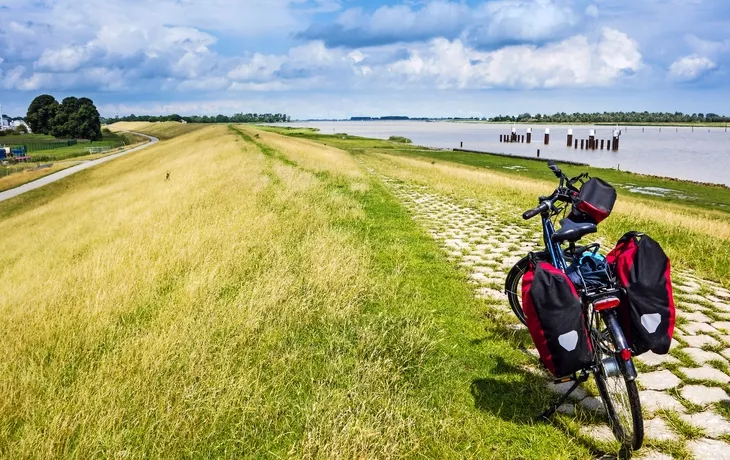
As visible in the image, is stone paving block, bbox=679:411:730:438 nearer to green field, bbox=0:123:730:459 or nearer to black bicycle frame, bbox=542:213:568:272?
green field, bbox=0:123:730:459

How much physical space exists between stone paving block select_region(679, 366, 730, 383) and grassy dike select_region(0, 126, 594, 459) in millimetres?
1511

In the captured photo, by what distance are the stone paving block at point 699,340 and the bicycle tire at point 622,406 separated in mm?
2207

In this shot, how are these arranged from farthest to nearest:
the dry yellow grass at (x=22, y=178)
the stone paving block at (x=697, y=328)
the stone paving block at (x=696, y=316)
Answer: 1. the dry yellow grass at (x=22, y=178)
2. the stone paving block at (x=696, y=316)
3. the stone paving block at (x=697, y=328)

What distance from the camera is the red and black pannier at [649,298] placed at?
3.20 meters

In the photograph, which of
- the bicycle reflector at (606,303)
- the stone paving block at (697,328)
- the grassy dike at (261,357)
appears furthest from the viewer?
the stone paving block at (697,328)

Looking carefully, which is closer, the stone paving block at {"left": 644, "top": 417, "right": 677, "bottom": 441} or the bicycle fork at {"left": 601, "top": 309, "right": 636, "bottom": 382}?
the bicycle fork at {"left": 601, "top": 309, "right": 636, "bottom": 382}

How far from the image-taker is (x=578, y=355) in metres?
3.19

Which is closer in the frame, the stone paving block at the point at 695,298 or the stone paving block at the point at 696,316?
the stone paving block at the point at 696,316

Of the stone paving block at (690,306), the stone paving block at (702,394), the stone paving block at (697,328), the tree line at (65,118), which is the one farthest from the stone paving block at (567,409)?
the tree line at (65,118)

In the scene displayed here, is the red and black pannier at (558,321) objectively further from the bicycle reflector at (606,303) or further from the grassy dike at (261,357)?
the grassy dike at (261,357)

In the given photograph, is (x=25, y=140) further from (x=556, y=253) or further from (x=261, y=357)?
(x=556, y=253)

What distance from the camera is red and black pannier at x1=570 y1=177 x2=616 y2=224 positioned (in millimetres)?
3566

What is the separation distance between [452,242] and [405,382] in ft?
18.7

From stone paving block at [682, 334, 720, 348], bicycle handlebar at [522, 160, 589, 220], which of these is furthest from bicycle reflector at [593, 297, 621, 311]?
stone paving block at [682, 334, 720, 348]
